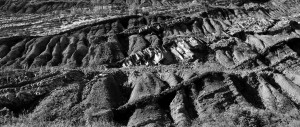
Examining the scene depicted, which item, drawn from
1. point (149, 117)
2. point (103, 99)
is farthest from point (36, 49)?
point (149, 117)

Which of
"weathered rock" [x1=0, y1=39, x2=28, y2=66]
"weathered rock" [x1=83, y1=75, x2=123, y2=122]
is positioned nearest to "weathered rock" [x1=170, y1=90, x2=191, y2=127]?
"weathered rock" [x1=83, y1=75, x2=123, y2=122]

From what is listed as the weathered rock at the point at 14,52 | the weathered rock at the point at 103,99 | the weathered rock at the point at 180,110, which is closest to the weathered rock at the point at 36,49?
the weathered rock at the point at 14,52

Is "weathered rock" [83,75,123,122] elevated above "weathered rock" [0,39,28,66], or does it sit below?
below

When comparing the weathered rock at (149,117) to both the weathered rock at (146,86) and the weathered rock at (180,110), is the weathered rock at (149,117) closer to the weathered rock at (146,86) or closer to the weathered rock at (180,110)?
the weathered rock at (180,110)

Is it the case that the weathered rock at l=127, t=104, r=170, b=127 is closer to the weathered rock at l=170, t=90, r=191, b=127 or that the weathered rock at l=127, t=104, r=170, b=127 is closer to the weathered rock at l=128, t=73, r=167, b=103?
the weathered rock at l=170, t=90, r=191, b=127

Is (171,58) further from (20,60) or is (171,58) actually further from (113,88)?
(20,60)

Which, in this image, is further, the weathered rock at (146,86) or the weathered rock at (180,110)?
the weathered rock at (146,86)

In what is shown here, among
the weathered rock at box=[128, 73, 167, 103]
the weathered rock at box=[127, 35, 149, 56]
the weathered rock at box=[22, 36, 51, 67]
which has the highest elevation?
the weathered rock at box=[22, 36, 51, 67]

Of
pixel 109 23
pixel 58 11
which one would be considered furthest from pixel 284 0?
pixel 58 11

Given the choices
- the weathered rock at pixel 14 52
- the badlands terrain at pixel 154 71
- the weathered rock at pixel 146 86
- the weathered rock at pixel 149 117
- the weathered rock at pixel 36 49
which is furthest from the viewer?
the weathered rock at pixel 14 52
